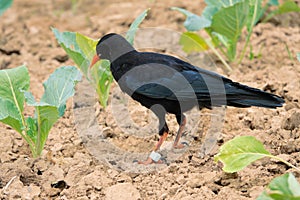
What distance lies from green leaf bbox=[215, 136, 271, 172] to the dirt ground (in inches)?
12.1

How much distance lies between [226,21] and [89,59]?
1535 mm

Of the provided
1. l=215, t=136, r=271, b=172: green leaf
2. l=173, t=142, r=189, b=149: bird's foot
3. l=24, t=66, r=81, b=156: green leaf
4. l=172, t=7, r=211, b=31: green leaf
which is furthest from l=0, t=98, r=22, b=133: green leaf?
l=172, t=7, r=211, b=31: green leaf

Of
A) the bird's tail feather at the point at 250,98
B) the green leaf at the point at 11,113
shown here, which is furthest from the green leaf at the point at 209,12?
the green leaf at the point at 11,113

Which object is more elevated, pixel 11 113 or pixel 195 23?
Result: pixel 195 23

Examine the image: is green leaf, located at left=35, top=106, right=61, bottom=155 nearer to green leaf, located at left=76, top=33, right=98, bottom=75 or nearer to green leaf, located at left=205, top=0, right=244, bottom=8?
green leaf, located at left=76, top=33, right=98, bottom=75

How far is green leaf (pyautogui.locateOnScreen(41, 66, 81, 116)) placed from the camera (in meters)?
5.22

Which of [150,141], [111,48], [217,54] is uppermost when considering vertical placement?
[111,48]

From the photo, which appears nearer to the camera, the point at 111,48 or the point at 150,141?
the point at 150,141

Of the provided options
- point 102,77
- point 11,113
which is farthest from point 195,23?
point 11,113

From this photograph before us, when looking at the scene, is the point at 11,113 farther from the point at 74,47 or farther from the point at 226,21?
the point at 226,21

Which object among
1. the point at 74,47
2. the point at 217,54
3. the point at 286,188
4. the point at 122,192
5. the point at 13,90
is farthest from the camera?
the point at 217,54

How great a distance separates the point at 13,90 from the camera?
5230 millimetres

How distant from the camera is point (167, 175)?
4.95 m

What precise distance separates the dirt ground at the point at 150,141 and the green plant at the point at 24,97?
0.69 ft
